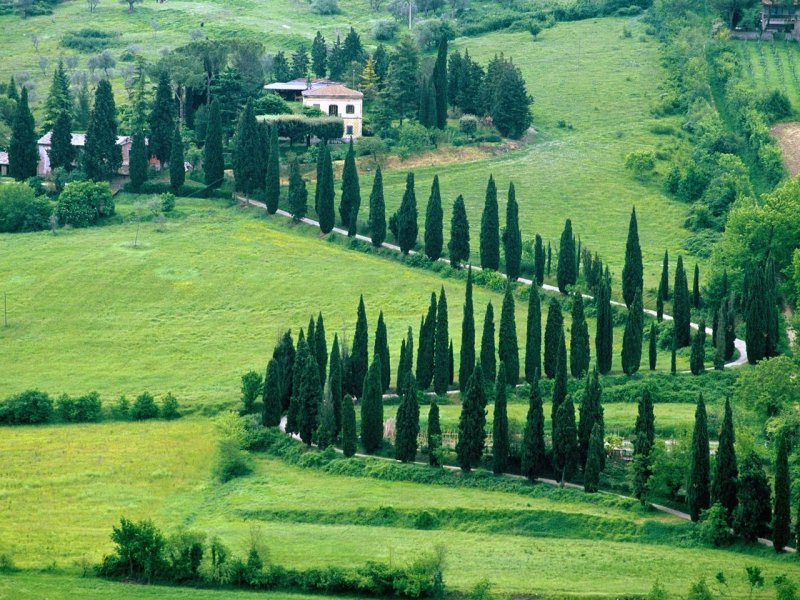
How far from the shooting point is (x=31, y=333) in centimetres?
13038

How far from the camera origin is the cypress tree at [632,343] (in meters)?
119

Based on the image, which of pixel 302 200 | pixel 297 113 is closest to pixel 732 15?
pixel 297 113

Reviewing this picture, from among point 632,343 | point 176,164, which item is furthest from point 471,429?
point 176,164

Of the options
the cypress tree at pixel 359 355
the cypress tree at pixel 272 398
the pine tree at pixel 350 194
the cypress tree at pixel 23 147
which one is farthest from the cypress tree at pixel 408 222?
the cypress tree at pixel 23 147

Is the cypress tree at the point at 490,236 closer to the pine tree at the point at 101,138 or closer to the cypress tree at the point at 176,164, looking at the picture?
the cypress tree at the point at 176,164

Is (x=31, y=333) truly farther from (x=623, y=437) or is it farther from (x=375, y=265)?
(x=623, y=437)

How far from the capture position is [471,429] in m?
106

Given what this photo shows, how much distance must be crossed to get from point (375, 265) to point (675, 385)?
3131cm

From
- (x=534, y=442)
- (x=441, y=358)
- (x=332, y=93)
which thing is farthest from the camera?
(x=332, y=93)

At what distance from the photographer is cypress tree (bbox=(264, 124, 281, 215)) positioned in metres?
149

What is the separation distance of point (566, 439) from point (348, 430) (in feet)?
42.5

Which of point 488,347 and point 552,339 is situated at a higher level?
point 552,339

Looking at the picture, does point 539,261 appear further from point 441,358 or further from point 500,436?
point 500,436

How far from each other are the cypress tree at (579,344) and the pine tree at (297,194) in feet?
113
